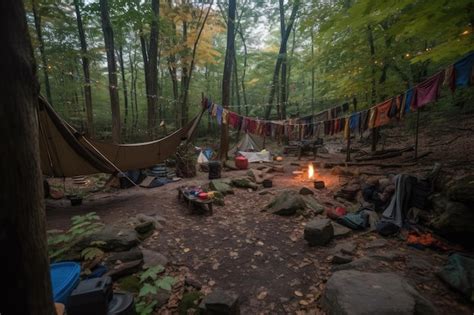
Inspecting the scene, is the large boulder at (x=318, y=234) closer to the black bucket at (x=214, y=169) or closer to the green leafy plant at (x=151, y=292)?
the green leafy plant at (x=151, y=292)

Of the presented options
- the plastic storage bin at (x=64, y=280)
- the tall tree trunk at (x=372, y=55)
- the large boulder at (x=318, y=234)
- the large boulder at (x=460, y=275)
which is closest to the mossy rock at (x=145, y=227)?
the plastic storage bin at (x=64, y=280)

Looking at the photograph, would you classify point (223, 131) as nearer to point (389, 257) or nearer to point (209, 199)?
point (209, 199)

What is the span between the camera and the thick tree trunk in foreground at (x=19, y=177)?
800mm

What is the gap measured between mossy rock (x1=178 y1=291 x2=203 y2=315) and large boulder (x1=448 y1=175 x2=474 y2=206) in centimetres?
301

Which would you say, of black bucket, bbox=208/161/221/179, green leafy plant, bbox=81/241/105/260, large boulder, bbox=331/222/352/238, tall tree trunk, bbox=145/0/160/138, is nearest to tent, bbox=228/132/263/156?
tall tree trunk, bbox=145/0/160/138

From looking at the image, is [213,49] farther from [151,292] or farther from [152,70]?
[151,292]

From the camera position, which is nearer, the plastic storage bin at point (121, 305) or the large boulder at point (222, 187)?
the plastic storage bin at point (121, 305)

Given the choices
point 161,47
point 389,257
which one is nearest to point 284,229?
point 389,257

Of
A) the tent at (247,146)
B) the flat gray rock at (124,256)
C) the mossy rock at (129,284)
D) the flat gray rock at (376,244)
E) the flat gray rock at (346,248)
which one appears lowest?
the flat gray rock at (376,244)

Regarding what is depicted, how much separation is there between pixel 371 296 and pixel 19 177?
2.11 m

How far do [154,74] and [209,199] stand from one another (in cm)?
518

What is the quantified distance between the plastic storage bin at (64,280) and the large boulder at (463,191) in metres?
3.86

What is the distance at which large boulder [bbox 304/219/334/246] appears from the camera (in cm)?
287

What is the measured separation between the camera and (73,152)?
369cm
